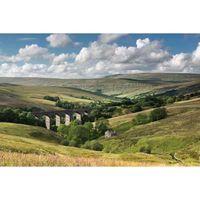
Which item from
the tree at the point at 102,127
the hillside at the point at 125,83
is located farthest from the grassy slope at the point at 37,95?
the tree at the point at 102,127

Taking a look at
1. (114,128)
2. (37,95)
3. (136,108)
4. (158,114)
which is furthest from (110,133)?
(37,95)

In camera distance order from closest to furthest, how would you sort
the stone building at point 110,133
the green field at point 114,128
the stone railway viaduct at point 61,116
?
the green field at point 114,128
the stone building at point 110,133
the stone railway viaduct at point 61,116

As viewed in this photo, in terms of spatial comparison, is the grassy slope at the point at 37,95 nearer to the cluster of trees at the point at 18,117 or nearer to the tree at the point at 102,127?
the cluster of trees at the point at 18,117

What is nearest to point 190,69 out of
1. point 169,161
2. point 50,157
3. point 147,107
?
point 147,107
